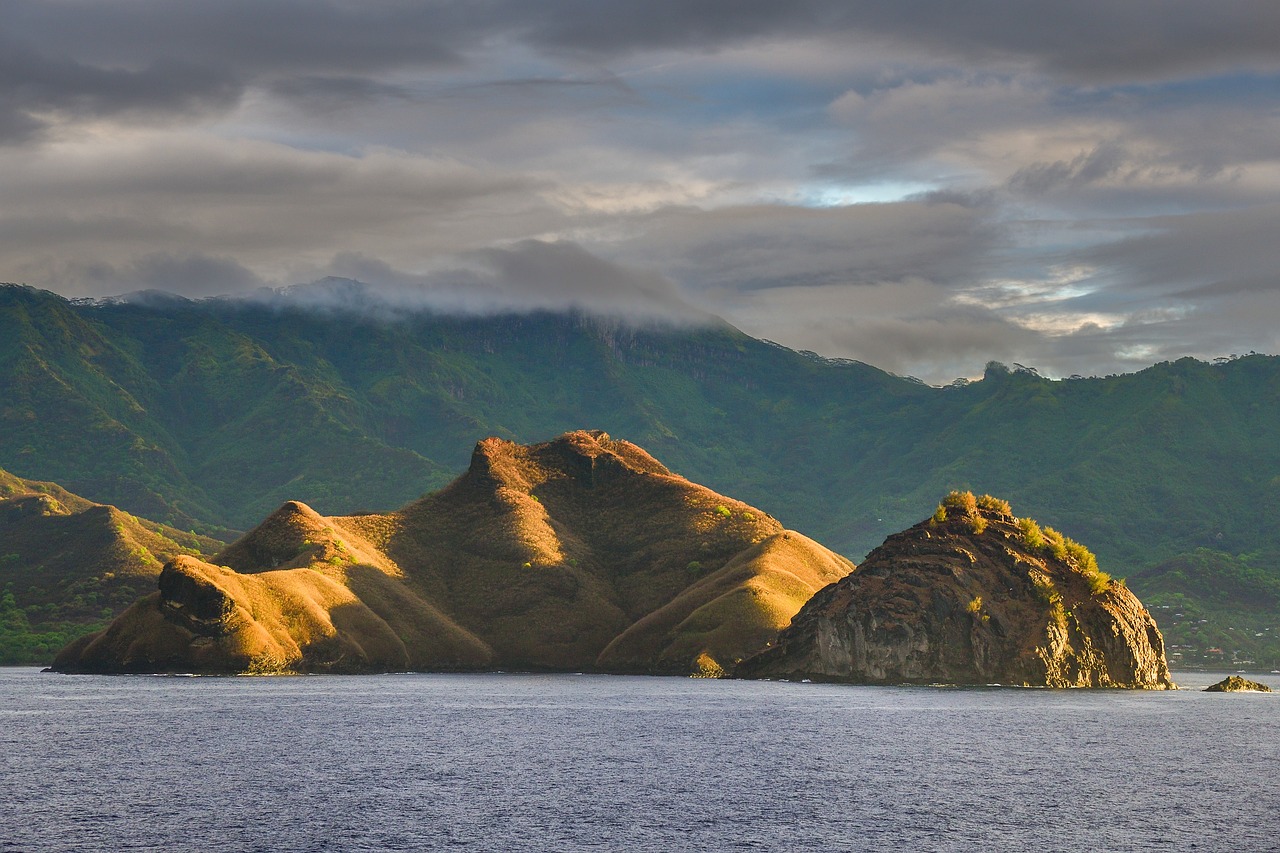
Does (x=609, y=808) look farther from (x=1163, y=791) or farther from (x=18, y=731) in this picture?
(x=18, y=731)

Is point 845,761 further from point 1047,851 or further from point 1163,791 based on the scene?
point 1047,851

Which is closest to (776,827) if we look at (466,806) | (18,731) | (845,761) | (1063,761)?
(466,806)

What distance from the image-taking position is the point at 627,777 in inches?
4242

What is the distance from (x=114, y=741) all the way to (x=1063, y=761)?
87882 millimetres

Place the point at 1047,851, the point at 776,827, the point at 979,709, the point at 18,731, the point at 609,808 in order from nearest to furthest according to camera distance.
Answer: the point at 1047,851 < the point at 776,827 < the point at 609,808 < the point at 18,731 < the point at 979,709

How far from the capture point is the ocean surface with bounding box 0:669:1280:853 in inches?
3253

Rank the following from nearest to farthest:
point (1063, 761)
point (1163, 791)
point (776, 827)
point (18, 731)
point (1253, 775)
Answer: point (776, 827), point (1163, 791), point (1253, 775), point (1063, 761), point (18, 731)

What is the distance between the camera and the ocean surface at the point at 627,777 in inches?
3253

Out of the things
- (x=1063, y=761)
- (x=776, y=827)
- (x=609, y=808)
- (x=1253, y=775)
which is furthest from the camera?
(x=1063, y=761)

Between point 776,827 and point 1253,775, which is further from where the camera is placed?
point 1253,775

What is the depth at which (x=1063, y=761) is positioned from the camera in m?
122

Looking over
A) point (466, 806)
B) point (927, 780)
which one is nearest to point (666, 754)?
point (927, 780)

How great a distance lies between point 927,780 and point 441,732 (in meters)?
54.0

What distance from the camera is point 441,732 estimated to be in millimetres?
140250
